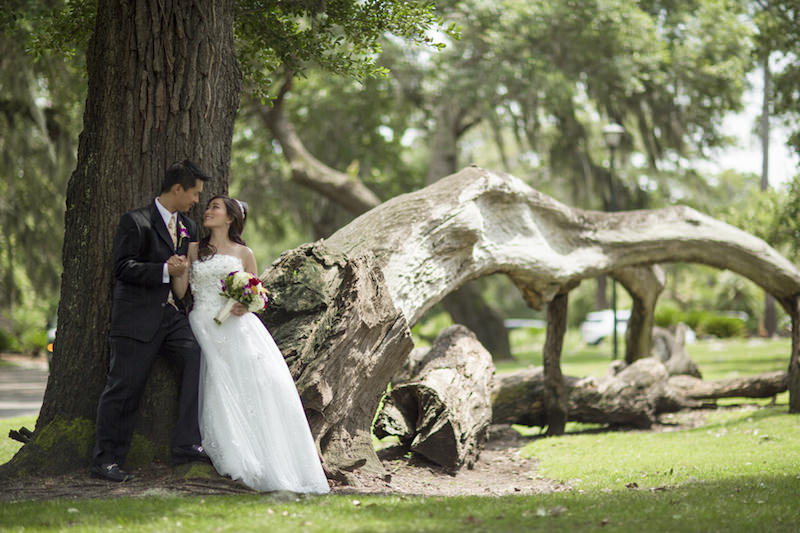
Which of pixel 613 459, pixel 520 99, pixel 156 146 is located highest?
pixel 520 99

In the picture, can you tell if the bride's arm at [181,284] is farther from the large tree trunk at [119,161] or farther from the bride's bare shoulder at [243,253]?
the large tree trunk at [119,161]

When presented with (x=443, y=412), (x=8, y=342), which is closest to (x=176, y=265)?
(x=443, y=412)

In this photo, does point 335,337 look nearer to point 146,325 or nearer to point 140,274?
point 146,325

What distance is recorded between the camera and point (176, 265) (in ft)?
19.7

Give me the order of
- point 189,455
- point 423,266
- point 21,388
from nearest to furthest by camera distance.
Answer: point 189,455 → point 423,266 → point 21,388

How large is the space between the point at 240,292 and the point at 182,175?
0.98m

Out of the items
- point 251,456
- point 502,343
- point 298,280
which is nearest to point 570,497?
point 251,456

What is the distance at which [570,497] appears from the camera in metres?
5.99

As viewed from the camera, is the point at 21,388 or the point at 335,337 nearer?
the point at 335,337

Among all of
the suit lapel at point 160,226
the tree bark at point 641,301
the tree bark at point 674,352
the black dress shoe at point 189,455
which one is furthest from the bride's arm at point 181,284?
the tree bark at point 674,352

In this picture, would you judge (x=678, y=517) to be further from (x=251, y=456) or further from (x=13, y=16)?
(x=13, y=16)

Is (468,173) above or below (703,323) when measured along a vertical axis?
above

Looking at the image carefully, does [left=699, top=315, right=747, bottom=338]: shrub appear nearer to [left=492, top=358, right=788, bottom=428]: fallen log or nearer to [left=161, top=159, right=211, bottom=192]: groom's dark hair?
[left=492, top=358, right=788, bottom=428]: fallen log

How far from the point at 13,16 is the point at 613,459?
8.31 m
